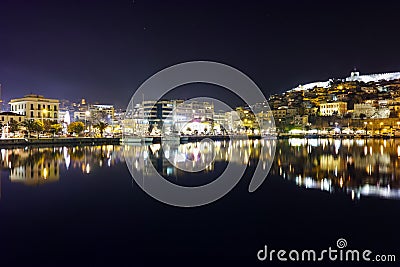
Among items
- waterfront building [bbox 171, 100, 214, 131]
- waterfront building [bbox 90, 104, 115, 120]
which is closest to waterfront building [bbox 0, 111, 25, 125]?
waterfront building [bbox 90, 104, 115, 120]

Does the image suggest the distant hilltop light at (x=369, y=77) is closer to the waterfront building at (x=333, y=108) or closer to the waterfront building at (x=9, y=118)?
the waterfront building at (x=333, y=108)

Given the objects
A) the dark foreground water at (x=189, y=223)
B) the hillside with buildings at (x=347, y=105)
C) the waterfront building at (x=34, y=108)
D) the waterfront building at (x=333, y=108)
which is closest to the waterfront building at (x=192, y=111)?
the hillside with buildings at (x=347, y=105)

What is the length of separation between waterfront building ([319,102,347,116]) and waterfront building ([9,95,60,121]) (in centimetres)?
5169

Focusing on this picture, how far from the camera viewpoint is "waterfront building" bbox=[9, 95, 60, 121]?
132 feet

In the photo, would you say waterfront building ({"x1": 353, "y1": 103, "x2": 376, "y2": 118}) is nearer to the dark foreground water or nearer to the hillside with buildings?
the hillside with buildings

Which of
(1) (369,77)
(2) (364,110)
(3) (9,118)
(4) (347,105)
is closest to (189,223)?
(3) (9,118)

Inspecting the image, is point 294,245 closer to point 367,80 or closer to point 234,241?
point 234,241

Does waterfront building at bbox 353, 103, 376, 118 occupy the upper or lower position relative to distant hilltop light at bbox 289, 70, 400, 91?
lower

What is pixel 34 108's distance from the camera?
40.4 metres

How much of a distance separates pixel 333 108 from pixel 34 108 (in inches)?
2161

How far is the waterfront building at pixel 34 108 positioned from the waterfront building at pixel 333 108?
170 ft

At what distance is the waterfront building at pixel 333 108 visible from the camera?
69.7m

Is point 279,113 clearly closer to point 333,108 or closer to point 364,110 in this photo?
point 333,108

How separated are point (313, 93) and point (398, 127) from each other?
1517 inches
